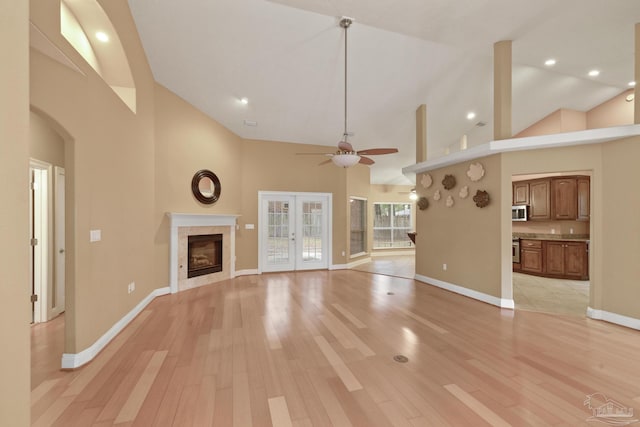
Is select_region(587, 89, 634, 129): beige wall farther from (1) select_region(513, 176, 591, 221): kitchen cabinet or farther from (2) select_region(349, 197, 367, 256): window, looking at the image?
(2) select_region(349, 197, 367, 256): window

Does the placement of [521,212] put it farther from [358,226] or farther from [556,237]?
[358,226]

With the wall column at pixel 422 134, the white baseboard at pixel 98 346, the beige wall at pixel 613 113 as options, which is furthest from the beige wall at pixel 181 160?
the beige wall at pixel 613 113

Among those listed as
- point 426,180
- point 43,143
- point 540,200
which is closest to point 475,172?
point 426,180

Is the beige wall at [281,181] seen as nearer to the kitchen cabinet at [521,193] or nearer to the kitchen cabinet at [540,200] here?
the kitchen cabinet at [521,193]

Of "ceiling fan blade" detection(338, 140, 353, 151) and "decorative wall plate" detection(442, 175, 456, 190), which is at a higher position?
"ceiling fan blade" detection(338, 140, 353, 151)

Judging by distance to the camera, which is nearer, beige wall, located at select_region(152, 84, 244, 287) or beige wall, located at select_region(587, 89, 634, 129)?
beige wall, located at select_region(152, 84, 244, 287)

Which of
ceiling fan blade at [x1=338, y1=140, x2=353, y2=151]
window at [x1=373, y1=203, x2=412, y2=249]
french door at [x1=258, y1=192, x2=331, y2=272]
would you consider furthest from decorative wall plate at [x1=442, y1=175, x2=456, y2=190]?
window at [x1=373, y1=203, x2=412, y2=249]


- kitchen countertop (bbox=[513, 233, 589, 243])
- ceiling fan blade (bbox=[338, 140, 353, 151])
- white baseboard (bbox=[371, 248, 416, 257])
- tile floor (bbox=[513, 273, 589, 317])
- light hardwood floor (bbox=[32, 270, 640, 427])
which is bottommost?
white baseboard (bbox=[371, 248, 416, 257])

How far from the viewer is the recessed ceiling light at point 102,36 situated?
3277mm

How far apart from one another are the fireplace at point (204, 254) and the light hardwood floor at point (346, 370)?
143cm

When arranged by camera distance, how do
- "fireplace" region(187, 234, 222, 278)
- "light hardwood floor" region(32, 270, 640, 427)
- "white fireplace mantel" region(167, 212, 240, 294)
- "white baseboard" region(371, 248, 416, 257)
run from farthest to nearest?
"white baseboard" region(371, 248, 416, 257) → "fireplace" region(187, 234, 222, 278) → "white fireplace mantel" region(167, 212, 240, 294) → "light hardwood floor" region(32, 270, 640, 427)

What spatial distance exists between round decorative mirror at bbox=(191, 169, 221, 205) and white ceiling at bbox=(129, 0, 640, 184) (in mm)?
1261

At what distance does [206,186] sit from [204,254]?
1438 millimetres

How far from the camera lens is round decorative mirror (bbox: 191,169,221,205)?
5.47 meters
